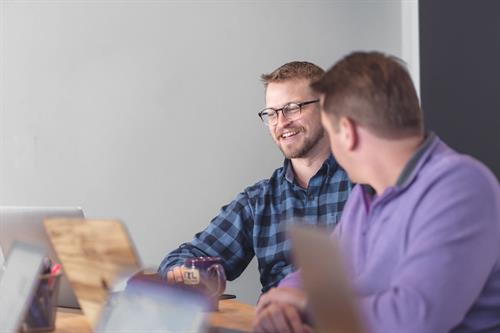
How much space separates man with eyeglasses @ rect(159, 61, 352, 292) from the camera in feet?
9.36

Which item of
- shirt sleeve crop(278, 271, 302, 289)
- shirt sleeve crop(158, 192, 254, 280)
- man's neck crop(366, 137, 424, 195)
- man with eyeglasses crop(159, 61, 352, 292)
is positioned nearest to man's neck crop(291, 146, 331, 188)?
man with eyeglasses crop(159, 61, 352, 292)

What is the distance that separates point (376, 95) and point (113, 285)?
24.1 inches

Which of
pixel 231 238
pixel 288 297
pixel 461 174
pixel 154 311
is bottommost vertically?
pixel 231 238

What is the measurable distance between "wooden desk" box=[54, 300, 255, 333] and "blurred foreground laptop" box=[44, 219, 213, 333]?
0.18 meters

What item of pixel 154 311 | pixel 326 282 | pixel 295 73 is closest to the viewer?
pixel 326 282

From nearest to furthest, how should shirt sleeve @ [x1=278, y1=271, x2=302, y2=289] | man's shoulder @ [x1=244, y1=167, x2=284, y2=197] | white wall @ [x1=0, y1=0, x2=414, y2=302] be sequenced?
shirt sleeve @ [x1=278, y1=271, x2=302, y2=289], man's shoulder @ [x1=244, y1=167, x2=284, y2=197], white wall @ [x1=0, y1=0, x2=414, y2=302]

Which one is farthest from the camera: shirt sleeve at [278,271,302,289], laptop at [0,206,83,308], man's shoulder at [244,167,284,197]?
man's shoulder at [244,167,284,197]

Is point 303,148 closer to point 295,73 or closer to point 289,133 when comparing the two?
point 289,133

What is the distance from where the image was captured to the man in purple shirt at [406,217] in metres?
1.48

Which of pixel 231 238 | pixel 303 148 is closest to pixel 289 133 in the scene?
pixel 303 148

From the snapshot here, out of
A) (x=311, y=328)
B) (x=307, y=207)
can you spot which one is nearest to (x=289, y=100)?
(x=307, y=207)

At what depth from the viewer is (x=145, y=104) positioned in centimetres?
334

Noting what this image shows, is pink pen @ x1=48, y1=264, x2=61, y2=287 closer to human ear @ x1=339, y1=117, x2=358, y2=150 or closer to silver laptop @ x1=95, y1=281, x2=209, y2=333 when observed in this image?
silver laptop @ x1=95, y1=281, x2=209, y2=333

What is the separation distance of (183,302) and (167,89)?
83.9 inches
